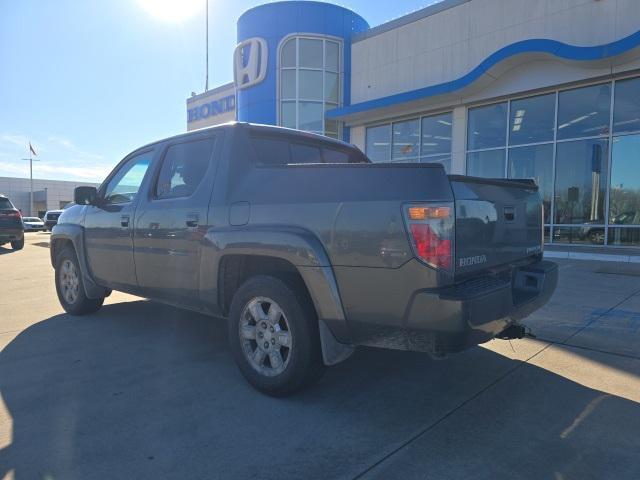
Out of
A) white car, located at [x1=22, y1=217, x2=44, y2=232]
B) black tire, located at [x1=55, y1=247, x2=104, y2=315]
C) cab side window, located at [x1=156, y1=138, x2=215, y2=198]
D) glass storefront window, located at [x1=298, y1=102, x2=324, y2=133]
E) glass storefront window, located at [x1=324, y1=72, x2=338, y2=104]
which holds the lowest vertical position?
white car, located at [x1=22, y1=217, x2=44, y2=232]

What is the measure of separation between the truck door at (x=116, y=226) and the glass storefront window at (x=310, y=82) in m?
14.4

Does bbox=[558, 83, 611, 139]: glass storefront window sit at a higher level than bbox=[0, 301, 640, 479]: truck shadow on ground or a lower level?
higher

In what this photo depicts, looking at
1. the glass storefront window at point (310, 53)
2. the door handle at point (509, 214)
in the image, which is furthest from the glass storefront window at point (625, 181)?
the glass storefront window at point (310, 53)

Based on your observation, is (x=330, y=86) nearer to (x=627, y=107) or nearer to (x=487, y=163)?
(x=487, y=163)

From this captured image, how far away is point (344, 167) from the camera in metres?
2.94

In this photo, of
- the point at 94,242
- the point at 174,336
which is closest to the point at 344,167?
the point at 174,336

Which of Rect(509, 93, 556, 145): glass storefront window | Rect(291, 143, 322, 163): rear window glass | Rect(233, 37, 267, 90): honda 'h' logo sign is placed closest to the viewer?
Rect(291, 143, 322, 163): rear window glass

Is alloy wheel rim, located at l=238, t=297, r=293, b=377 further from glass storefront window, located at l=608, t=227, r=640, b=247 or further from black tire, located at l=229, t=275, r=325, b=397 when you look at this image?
glass storefront window, located at l=608, t=227, r=640, b=247

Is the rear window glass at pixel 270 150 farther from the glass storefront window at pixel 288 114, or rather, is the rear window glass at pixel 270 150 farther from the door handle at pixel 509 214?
the glass storefront window at pixel 288 114

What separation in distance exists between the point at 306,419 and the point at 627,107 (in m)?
12.7

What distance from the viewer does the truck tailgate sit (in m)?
2.81

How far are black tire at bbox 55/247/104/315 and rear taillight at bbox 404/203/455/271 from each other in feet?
14.1

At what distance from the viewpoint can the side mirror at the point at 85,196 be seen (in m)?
5.19

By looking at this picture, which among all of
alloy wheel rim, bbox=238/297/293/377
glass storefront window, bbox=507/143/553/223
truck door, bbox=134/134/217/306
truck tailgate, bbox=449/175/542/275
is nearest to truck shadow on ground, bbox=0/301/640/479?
alloy wheel rim, bbox=238/297/293/377
